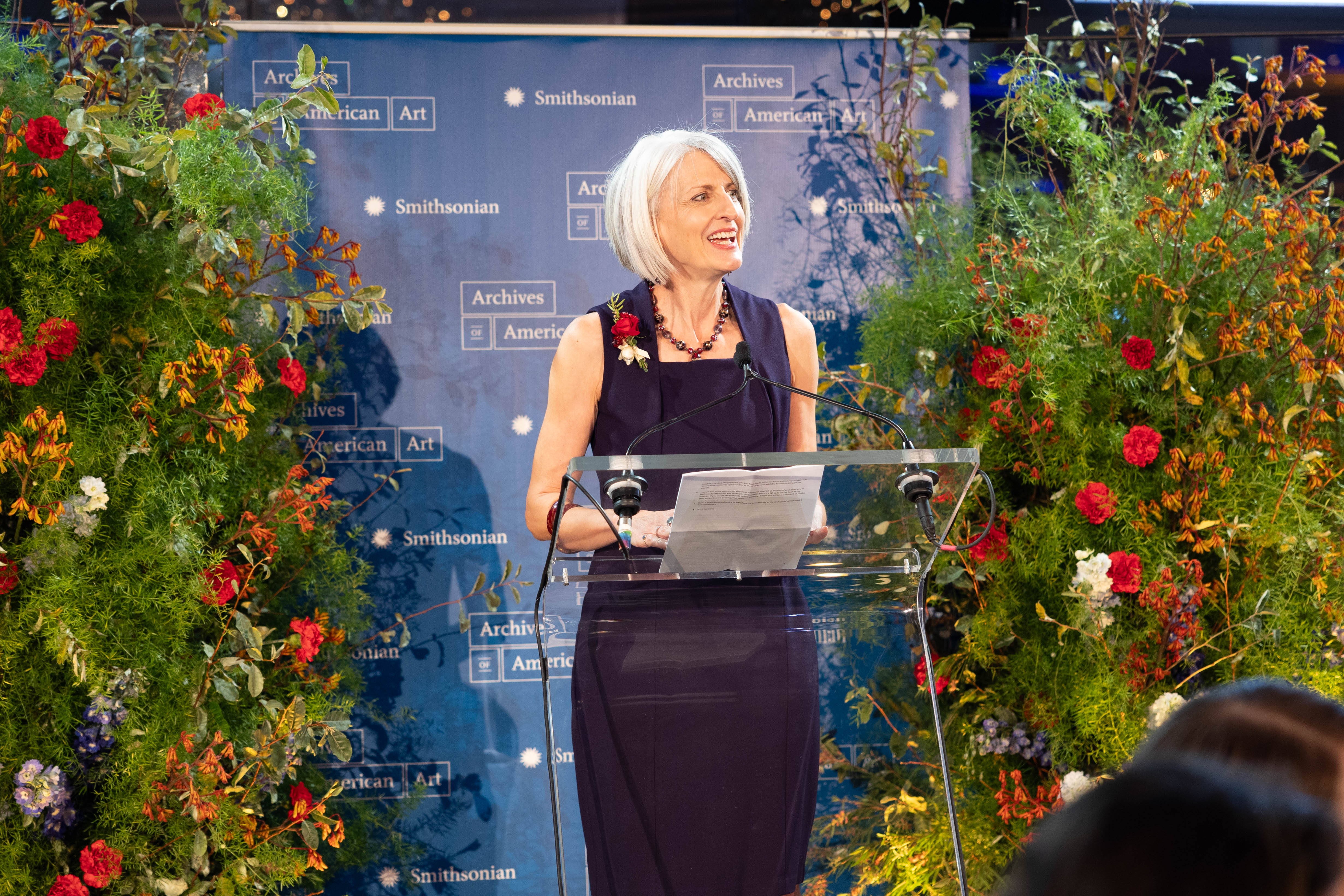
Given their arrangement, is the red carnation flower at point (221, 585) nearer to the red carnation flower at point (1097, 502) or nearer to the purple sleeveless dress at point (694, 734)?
the purple sleeveless dress at point (694, 734)

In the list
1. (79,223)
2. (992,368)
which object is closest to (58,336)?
(79,223)

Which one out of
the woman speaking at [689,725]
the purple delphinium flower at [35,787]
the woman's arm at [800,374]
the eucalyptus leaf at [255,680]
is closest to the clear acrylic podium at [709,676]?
the woman speaking at [689,725]

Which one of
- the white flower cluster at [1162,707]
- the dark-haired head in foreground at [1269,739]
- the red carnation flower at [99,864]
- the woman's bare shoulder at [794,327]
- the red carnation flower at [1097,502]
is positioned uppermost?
the woman's bare shoulder at [794,327]

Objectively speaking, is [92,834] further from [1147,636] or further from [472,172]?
[1147,636]

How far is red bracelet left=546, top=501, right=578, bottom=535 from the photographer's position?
174 cm

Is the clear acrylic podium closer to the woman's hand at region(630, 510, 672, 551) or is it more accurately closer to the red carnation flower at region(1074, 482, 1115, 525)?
the woman's hand at region(630, 510, 672, 551)

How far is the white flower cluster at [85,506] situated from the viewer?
2570 millimetres

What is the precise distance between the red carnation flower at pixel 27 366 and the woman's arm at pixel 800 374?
1.74 m

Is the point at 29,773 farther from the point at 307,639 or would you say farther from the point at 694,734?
the point at 694,734

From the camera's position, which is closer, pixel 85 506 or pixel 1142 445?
pixel 85 506

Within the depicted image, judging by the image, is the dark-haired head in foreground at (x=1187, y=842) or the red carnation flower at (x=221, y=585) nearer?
the dark-haired head in foreground at (x=1187, y=842)

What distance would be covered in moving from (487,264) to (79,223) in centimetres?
126

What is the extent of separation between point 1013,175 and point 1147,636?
158 centimetres

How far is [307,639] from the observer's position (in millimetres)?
2951
